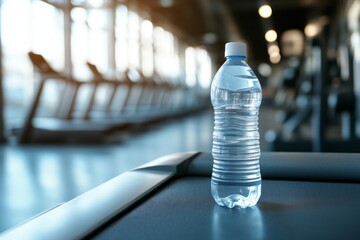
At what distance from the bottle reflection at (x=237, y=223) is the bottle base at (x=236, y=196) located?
0.9 inches

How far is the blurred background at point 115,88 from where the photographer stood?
135 inches

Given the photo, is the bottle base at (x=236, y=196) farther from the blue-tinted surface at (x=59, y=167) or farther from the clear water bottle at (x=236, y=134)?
the blue-tinted surface at (x=59, y=167)

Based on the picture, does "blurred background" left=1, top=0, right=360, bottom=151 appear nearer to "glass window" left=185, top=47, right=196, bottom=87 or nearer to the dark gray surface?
"glass window" left=185, top=47, right=196, bottom=87

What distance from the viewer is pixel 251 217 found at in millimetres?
987

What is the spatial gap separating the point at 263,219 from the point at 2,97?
588cm

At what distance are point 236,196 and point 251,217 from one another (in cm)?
12

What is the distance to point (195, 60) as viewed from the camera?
779 inches

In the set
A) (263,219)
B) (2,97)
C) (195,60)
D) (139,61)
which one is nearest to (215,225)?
(263,219)

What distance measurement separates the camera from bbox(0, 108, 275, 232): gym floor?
257 centimetres

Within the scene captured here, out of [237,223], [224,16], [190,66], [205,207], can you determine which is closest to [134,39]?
[224,16]

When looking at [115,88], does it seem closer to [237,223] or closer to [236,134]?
[236,134]

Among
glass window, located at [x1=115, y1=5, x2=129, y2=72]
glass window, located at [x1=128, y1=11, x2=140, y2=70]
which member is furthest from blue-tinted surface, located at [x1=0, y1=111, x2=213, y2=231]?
glass window, located at [x1=128, y1=11, x2=140, y2=70]

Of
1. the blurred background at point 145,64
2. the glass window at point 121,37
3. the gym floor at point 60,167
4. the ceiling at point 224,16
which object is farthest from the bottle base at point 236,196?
the ceiling at point 224,16

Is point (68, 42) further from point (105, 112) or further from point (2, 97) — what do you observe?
point (2, 97)
